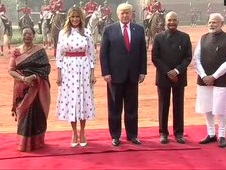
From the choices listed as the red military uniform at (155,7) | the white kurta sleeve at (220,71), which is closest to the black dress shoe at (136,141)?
the white kurta sleeve at (220,71)

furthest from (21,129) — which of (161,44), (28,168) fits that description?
(161,44)

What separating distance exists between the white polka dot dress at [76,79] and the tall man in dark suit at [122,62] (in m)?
0.21

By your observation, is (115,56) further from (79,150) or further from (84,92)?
(79,150)

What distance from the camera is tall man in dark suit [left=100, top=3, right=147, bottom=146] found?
19.3ft

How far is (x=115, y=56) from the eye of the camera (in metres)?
5.90

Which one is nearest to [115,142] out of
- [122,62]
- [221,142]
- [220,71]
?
[122,62]

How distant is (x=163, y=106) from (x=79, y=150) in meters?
1.19

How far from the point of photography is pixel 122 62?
5.90 metres

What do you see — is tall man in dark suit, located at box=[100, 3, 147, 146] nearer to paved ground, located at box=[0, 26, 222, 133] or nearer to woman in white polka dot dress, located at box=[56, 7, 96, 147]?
woman in white polka dot dress, located at box=[56, 7, 96, 147]

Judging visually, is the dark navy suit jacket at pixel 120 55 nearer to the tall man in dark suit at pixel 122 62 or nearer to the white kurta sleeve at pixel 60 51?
the tall man in dark suit at pixel 122 62

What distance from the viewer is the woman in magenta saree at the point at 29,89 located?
5.71 metres

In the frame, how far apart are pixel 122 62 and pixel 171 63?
603 millimetres

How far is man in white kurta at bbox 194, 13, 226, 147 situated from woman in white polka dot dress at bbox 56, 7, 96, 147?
1.34m

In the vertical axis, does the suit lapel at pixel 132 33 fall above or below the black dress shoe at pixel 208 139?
above
